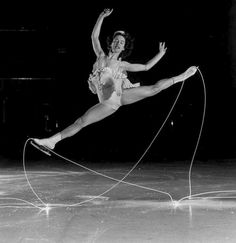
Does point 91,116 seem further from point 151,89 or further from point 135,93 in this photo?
point 151,89

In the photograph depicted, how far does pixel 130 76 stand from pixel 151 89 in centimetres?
770

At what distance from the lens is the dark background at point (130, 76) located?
36.2 feet

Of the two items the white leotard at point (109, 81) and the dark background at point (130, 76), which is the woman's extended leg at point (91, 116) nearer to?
the white leotard at point (109, 81)

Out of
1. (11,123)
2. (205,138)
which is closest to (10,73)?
(11,123)

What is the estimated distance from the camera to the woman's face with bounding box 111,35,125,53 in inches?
213

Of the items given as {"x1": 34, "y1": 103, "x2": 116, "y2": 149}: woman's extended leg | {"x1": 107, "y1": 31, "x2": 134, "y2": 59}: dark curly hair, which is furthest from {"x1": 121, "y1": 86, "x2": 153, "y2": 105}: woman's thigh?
{"x1": 107, "y1": 31, "x2": 134, "y2": 59}: dark curly hair

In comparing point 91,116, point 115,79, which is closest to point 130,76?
point 91,116

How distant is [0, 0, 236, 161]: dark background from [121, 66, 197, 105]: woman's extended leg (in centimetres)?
501

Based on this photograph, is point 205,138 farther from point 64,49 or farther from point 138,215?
point 138,215

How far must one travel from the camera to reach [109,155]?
1152cm

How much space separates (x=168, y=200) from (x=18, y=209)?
5.21ft

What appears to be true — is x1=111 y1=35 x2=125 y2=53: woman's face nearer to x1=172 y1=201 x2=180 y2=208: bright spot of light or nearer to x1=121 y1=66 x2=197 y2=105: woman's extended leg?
x1=121 y1=66 x2=197 y2=105: woman's extended leg

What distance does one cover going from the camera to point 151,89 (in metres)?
5.45

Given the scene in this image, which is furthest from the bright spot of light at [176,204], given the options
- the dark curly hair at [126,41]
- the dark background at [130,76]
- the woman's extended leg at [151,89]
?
the dark background at [130,76]
